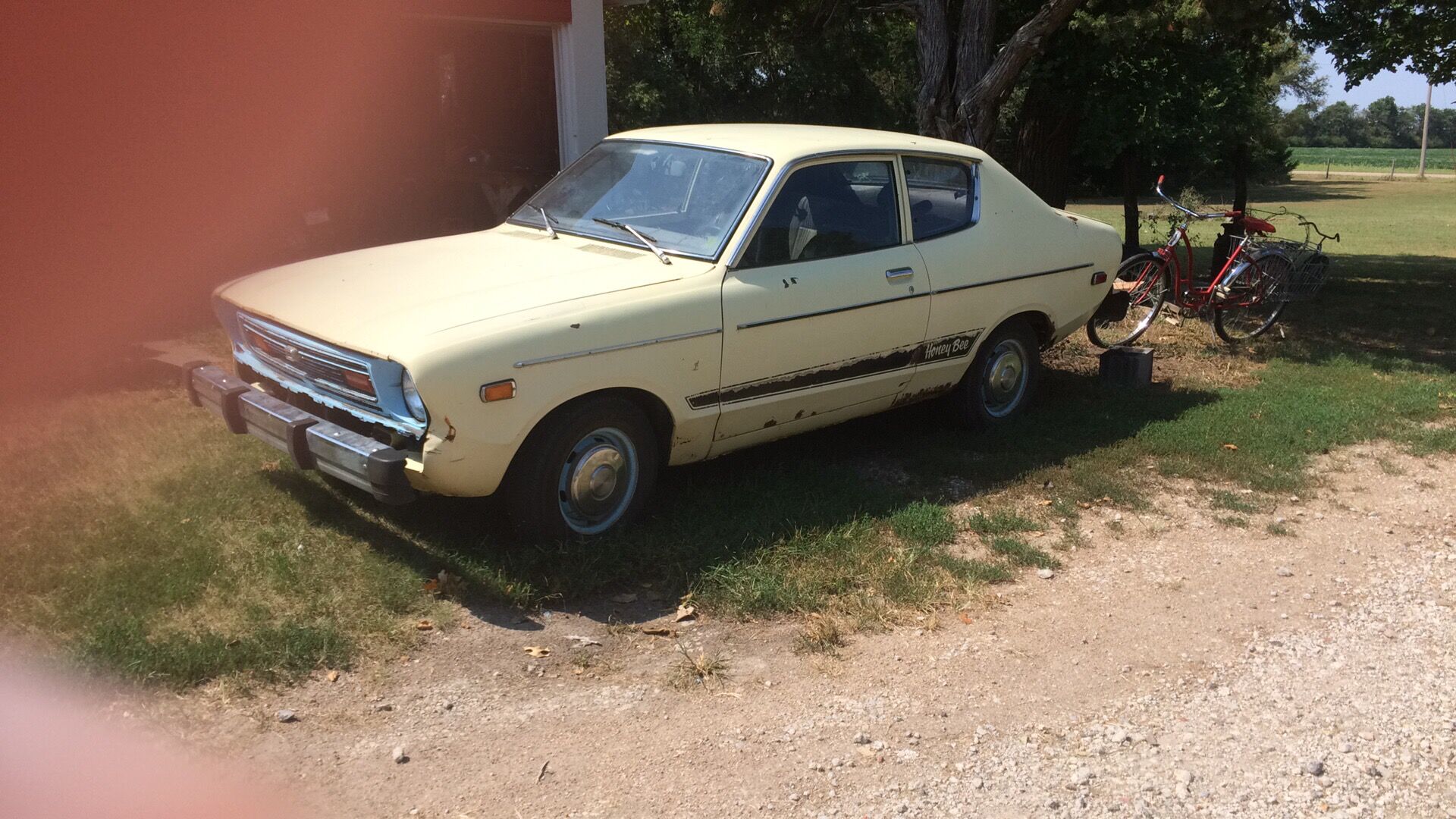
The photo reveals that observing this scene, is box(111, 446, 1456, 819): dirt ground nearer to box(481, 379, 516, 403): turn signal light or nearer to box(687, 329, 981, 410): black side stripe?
box(481, 379, 516, 403): turn signal light

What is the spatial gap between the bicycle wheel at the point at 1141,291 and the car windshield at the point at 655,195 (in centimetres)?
469

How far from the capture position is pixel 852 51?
87.6 ft

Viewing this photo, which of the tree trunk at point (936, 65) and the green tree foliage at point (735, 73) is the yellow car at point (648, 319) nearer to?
the tree trunk at point (936, 65)

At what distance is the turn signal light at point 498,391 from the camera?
437 cm

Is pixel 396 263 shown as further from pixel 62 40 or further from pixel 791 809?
pixel 62 40

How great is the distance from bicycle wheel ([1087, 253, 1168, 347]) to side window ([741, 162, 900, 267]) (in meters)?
3.93

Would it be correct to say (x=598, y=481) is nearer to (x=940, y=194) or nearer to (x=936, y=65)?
(x=940, y=194)

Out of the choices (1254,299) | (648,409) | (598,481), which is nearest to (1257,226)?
(1254,299)

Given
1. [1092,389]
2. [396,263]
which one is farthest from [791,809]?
[1092,389]

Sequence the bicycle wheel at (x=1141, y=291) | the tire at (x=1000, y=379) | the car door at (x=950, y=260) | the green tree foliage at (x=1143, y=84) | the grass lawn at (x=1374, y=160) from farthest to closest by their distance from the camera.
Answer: the grass lawn at (x=1374, y=160) < the green tree foliage at (x=1143, y=84) < the bicycle wheel at (x=1141, y=291) < the tire at (x=1000, y=379) < the car door at (x=950, y=260)

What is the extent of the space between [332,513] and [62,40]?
20.1ft

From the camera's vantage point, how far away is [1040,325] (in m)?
7.14

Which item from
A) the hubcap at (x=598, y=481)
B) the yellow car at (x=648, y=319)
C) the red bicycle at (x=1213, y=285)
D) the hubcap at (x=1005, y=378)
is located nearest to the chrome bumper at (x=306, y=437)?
the yellow car at (x=648, y=319)

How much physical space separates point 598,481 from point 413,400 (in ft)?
3.03
